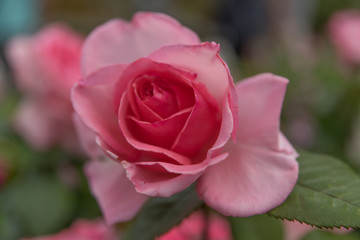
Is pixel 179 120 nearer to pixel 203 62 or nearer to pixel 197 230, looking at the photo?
pixel 203 62

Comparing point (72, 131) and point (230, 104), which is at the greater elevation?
point (230, 104)

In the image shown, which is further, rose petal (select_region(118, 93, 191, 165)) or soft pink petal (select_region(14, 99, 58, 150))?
soft pink petal (select_region(14, 99, 58, 150))

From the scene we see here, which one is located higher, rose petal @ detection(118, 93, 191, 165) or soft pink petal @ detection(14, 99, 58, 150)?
rose petal @ detection(118, 93, 191, 165)

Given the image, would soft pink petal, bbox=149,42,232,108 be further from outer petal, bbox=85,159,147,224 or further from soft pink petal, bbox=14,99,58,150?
soft pink petal, bbox=14,99,58,150

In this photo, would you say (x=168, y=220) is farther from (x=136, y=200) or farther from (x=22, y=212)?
(x=22, y=212)

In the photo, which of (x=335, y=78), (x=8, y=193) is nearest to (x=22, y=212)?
(x=8, y=193)

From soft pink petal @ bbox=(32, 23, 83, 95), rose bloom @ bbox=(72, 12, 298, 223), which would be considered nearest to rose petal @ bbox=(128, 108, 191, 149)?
rose bloom @ bbox=(72, 12, 298, 223)
